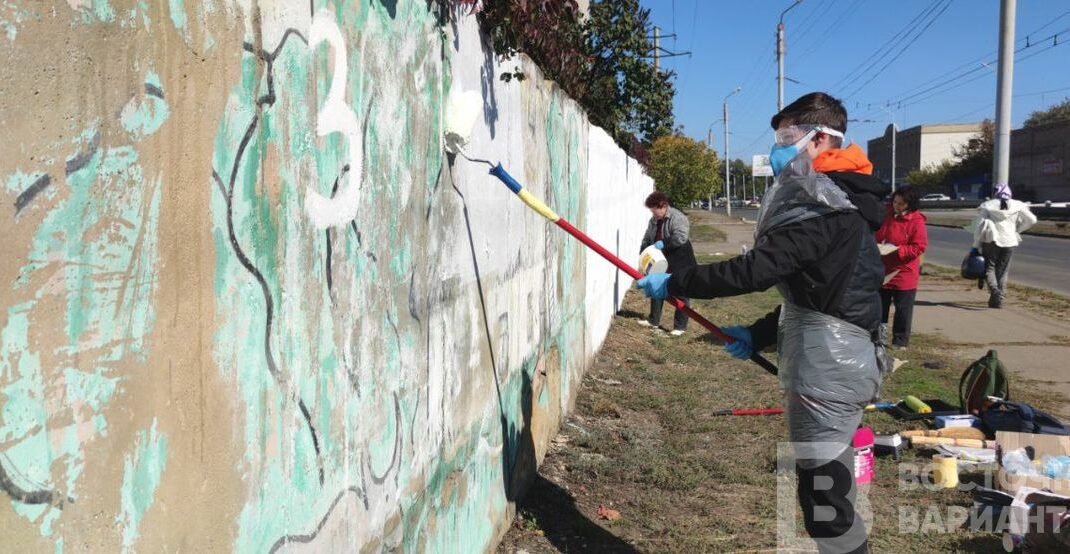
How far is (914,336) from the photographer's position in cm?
953

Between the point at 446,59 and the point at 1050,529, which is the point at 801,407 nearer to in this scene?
the point at 1050,529

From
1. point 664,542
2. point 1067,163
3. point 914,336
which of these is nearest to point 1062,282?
point 914,336

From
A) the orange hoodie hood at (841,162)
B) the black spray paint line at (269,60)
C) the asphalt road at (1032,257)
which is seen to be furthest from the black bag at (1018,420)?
the asphalt road at (1032,257)

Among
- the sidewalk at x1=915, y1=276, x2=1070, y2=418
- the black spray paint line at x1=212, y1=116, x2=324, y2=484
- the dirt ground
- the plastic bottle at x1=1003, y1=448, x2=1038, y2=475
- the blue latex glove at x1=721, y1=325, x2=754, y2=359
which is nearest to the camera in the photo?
the black spray paint line at x1=212, y1=116, x2=324, y2=484

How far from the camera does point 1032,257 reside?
66.0ft

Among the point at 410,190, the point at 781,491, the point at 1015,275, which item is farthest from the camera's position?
the point at 1015,275

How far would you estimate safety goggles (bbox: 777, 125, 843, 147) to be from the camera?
10.5 ft

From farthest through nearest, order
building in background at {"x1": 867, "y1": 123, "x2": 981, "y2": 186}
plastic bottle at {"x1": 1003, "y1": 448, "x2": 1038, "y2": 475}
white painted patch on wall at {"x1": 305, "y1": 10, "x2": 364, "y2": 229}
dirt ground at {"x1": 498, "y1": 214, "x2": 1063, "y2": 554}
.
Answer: building in background at {"x1": 867, "y1": 123, "x2": 981, "y2": 186} → plastic bottle at {"x1": 1003, "y1": 448, "x2": 1038, "y2": 475} → dirt ground at {"x1": 498, "y1": 214, "x2": 1063, "y2": 554} → white painted patch on wall at {"x1": 305, "y1": 10, "x2": 364, "y2": 229}

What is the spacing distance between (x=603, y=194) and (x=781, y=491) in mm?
4744

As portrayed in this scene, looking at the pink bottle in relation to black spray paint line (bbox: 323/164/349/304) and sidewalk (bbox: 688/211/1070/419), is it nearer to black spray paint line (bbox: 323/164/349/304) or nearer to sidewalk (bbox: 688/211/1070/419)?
black spray paint line (bbox: 323/164/349/304)

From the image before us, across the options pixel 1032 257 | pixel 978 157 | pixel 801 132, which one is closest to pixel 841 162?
pixel 801 132

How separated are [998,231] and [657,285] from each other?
9600 mm

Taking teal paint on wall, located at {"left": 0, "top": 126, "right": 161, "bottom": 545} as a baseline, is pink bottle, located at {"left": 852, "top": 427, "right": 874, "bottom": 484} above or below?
below

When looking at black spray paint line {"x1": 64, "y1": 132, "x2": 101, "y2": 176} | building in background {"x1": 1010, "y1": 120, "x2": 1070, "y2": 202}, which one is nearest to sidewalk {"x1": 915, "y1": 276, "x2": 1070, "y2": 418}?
black spray paint line {"x1": 64, "y1": 132, "x2": 101, "y2": 176}
